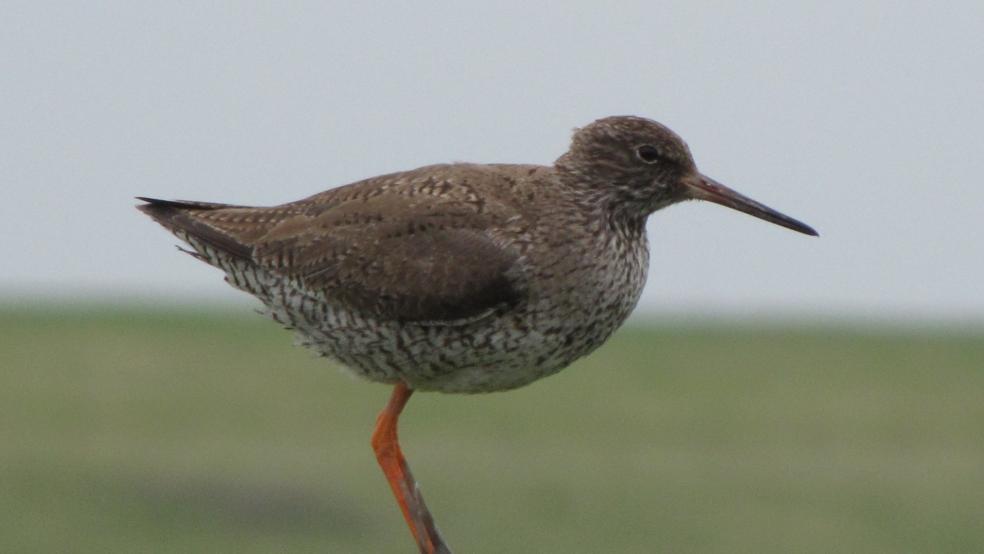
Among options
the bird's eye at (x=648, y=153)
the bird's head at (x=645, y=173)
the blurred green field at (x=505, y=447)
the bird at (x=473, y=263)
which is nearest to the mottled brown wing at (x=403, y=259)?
the bird at (x=473, y=263)

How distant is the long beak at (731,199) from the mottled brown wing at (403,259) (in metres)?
1.07

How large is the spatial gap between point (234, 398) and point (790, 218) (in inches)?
1548

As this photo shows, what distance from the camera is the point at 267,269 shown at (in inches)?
393

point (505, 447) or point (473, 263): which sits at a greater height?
point (473, 263)

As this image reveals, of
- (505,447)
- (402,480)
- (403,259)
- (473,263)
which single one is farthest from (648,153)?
(505,447)

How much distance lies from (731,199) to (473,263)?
4.75ft

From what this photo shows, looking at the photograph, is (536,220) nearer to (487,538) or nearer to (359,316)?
(359,316)

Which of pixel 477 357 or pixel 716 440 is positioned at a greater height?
pixel 477 357

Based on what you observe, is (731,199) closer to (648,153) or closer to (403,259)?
(648,153)

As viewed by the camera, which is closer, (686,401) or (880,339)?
(686,401)

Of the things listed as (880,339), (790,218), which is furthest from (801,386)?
(790,218)

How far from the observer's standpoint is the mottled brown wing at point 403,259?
9273 millimetres

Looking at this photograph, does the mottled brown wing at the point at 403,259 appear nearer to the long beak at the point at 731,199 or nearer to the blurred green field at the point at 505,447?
the long beak at the point at 731,199

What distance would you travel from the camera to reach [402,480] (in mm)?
9930
